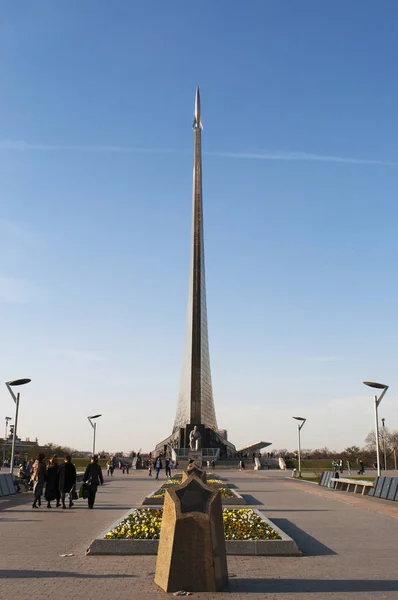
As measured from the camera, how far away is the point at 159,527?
9164 mm

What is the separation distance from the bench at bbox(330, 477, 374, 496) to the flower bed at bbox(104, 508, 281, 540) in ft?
31.5

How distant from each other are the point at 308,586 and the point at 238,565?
4.33 ft

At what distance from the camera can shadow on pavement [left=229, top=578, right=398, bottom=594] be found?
6121mm

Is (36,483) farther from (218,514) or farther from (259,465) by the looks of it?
(259,465)

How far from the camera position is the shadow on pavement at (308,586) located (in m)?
6.12

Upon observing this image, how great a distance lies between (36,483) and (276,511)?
5561 mm

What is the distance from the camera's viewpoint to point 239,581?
6.52m

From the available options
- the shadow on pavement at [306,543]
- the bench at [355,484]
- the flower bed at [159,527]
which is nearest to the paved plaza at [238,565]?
the shadow on pavement at [306,543]

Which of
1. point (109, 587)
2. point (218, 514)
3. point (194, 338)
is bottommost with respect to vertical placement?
point (109, 587)

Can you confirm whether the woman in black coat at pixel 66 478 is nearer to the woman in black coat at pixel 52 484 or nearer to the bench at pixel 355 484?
the woman in black coat at pixel 52 484

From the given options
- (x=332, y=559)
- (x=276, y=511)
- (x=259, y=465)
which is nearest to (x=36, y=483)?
(x=276, y=511)

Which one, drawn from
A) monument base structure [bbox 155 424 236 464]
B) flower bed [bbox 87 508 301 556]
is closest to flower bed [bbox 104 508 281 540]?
flower bed [bbox 87 508 301 556]

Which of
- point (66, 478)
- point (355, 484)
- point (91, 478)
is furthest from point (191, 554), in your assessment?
point (355, 484)

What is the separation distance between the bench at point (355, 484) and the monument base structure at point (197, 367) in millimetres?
32840
